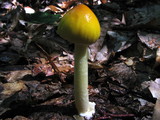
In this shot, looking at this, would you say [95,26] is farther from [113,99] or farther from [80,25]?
[113,99]

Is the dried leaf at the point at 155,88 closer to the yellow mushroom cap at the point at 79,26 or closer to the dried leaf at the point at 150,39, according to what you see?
the dried leaf at the point at 150,39

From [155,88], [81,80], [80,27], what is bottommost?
[155,88]

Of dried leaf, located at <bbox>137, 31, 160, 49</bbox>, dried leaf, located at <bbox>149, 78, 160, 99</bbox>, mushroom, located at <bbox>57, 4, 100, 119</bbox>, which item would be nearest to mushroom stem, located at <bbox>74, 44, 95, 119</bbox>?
mushroom, located at <bbox>57, 4, 100, 119</bbox>

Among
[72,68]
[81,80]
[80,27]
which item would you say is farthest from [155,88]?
[80,27]

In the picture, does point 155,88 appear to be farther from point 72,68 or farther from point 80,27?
point 80,27

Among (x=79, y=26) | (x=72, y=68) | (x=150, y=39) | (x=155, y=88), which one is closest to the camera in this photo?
(x=79, y=26)

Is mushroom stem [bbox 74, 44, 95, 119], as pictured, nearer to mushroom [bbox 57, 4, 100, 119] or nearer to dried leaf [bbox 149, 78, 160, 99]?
mushroom [bbox 57, 4, 100, 119]

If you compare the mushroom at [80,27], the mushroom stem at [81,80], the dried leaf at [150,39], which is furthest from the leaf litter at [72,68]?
the mushroom at [80,27]
